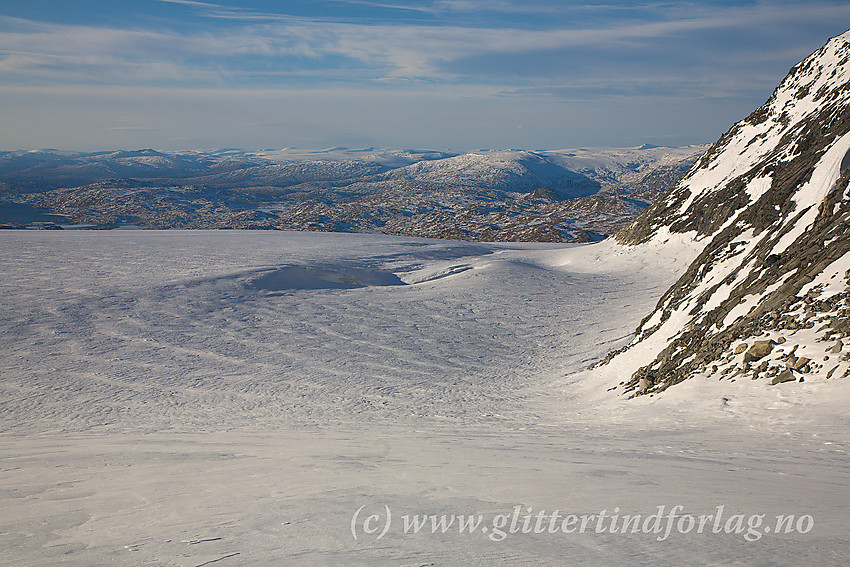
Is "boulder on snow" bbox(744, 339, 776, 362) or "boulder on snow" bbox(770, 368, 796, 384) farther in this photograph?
"boulder on snow" bbox(744, 339, 776, 362)

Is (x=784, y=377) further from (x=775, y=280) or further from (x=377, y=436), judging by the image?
(x=377, y=436)

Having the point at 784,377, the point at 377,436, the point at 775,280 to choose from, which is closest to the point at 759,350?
the point at 784,377

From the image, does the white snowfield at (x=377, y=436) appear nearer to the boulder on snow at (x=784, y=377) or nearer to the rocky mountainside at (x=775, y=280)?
the boulder on snow at (x=784, y=377)

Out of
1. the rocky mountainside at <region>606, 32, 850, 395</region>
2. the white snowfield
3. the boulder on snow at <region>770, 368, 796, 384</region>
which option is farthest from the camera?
the rocky mountainside at <region>606, 32, 850, 395</region>

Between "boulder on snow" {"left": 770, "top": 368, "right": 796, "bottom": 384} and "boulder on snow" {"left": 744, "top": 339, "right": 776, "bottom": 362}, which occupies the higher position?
"boulder on snow" {"left": 744, "top": 339, "right": 776, "bottom": 362}

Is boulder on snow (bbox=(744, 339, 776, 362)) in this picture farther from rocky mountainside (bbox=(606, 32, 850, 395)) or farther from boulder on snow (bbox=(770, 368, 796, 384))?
boulder on snow (bbox=(770, 368, 796, 384))

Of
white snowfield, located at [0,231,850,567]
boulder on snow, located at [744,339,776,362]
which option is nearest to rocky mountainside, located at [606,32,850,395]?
boulder on snow, located at [744,339,776,362]
